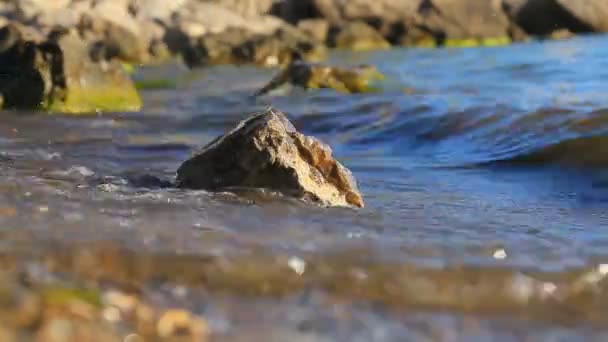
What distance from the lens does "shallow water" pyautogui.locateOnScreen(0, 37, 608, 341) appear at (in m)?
2.06

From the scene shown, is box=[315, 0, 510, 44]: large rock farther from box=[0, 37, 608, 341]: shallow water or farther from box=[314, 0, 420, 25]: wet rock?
box=[0, 37, 608, 341]: shallow water

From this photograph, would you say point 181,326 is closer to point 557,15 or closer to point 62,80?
point 62,80

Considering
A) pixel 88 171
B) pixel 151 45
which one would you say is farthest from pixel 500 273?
pixel 151 45

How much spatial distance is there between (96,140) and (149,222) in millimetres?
3840

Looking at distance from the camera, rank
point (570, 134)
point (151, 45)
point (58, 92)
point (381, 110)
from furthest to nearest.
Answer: point (151, 45)
point (58, 92)
point (381, 110)
point (570, 134)

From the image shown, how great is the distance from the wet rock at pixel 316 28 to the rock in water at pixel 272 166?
27.9 meters

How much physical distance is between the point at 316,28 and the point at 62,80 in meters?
23.3

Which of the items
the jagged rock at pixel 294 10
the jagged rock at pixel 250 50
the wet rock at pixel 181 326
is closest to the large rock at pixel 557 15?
the jagged rock at pixel 294 10

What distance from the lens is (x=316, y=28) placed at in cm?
3231

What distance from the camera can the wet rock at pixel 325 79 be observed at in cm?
1173

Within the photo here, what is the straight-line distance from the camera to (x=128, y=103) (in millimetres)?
10008

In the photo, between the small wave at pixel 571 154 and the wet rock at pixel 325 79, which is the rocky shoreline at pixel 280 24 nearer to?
the wet rock at pixel 325 79

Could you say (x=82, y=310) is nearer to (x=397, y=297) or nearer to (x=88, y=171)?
(x=397, y=297)

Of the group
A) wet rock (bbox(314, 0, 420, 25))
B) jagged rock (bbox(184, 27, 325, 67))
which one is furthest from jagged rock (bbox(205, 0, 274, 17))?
jagged rock (bbox(184, 27, 325, 67))
